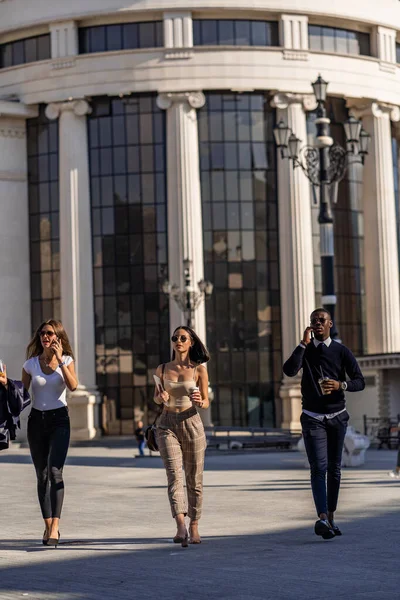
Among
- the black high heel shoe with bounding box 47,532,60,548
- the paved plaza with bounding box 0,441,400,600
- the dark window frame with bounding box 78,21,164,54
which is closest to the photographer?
the paved plaza with bounding box 0,441,400,600

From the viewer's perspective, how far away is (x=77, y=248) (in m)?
53.9

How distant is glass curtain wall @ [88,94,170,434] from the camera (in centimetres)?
5400

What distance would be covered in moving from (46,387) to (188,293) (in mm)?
33133

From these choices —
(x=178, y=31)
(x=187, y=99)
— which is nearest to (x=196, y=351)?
(x=187, y=99)

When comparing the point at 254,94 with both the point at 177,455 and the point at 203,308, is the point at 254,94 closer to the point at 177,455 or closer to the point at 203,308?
the point at 203,308

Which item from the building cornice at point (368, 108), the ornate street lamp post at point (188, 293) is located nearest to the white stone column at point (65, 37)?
the ornate street lamp post at point (188, 293)

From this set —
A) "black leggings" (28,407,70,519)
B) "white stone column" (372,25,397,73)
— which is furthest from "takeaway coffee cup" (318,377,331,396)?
"white stone column" (372,25,397,73)

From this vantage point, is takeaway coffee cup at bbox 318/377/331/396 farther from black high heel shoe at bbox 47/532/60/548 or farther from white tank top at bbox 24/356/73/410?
black high heel shoe at bbox 47/532/60/548

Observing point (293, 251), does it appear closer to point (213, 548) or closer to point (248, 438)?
point (248, 438)

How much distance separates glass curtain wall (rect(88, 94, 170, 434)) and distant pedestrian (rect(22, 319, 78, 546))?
41854 mm

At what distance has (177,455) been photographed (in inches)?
462

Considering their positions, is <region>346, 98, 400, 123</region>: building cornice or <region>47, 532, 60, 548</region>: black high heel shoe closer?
<region>47, 532, 60, 548</region>: black high heel shoe

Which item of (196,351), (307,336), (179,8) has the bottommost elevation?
(196,351)

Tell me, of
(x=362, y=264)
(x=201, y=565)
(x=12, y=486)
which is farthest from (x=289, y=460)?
(x=362, y=264)
